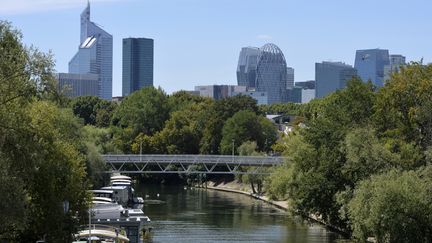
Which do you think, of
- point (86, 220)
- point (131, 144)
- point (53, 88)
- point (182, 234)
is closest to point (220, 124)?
point (131, 144)

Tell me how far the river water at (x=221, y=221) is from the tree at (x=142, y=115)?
31590 millimetres

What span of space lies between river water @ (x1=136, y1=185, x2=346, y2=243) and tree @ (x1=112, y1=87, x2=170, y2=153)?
3159 cm

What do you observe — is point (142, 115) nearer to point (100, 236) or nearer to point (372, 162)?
point (372, 162)

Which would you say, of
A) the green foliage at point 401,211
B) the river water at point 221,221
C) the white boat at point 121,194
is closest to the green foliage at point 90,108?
the river water at point 221,221

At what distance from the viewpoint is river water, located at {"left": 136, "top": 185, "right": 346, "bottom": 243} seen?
55.2 meters

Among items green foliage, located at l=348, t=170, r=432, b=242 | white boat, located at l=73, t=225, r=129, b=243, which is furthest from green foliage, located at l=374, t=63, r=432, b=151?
white boat, located at l=73, t=225, r=129, b=243

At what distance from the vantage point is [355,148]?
53.1 m

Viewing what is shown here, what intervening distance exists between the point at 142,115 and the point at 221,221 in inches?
Answer: 2569

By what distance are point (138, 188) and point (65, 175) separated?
69.1 metres

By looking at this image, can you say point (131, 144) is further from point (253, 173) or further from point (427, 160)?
point (427, 160)

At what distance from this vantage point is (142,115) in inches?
5128

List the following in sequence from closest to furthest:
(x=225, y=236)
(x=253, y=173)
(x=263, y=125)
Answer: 1. (x=225, y=236)
2. (x=253, y=173)
3. (x=263, y=125)

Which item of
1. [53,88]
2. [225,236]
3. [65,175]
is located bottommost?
[225,236]

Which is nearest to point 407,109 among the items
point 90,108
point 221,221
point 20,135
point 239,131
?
point 221,221
